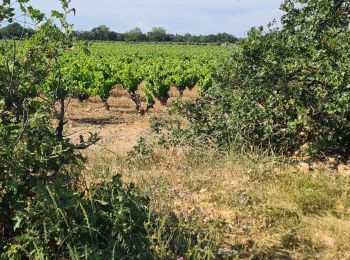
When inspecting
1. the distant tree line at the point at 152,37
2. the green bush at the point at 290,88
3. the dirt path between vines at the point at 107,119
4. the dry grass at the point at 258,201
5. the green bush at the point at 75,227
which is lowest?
the dirt path between vines at the point at 107,119

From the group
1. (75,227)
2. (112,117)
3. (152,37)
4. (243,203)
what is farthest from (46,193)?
(152,37)

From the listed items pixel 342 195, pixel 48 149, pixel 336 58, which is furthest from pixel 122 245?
pixel 336 58

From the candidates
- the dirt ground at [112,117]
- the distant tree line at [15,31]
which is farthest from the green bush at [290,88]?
the distant tree line at [15,31]

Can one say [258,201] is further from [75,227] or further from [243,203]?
[75,227]

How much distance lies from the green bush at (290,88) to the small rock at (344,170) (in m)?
0.36

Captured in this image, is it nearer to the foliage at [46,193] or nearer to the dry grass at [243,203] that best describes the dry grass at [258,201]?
the dry grass at [243,203]

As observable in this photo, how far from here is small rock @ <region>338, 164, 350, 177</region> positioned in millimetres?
5729

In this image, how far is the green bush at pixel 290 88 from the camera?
6.17 metres

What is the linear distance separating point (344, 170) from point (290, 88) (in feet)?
4.40

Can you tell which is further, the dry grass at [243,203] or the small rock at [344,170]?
the small rock at [344,170]

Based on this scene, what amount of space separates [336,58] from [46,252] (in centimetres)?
480

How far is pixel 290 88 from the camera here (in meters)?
6.39

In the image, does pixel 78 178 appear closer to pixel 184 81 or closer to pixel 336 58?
pixel 336 58

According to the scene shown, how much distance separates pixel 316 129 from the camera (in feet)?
20.5
